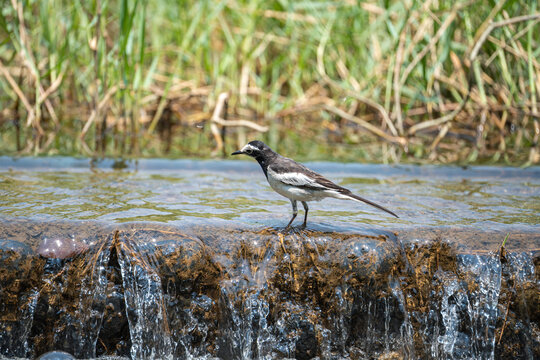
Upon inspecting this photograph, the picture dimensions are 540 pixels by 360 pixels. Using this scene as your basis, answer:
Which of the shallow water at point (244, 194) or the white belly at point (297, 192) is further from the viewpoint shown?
the shallow water at point (244, 194)

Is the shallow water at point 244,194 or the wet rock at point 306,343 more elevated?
the shallow water at point 244,194

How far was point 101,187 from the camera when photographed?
5258 mm

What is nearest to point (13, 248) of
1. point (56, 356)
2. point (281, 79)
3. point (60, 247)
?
point (60, 247)

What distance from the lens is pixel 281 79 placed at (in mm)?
10258

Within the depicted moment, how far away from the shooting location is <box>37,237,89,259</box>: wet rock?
11.9ft

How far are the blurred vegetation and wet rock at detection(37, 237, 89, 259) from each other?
3.14 metres

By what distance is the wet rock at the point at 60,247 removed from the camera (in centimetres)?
363

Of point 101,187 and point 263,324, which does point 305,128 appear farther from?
point 263,324

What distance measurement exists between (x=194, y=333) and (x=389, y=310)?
1191 millimetres

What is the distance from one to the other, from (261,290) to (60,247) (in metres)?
1.22

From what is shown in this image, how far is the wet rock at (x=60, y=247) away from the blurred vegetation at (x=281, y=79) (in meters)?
3.14

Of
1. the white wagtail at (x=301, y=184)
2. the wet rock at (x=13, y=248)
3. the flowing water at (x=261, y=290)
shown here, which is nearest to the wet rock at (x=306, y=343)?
the flowing water at (x=261, y=290)

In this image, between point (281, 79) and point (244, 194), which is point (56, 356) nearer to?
point (244, 194)

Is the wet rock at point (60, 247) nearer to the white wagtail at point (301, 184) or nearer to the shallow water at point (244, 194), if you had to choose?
the shallow water at point (244, 194)
